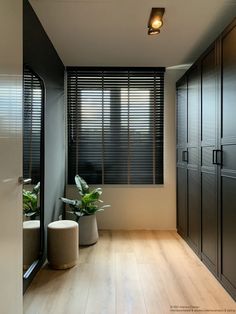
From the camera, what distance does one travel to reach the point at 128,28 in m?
2.66

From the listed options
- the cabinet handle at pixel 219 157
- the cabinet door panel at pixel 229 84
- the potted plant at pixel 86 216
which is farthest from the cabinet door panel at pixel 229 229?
the potted plant at pixel 86 216

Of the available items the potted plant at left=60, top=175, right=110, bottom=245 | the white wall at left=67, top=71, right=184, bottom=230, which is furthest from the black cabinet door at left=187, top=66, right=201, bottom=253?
the potted plant at left=60, top=175, right=110, bottom=245

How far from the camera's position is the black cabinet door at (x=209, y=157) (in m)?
2.38

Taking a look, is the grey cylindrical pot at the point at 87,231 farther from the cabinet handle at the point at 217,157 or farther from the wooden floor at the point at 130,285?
the cabinet handle at the point at 217,157

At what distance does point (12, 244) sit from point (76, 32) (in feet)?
7.18

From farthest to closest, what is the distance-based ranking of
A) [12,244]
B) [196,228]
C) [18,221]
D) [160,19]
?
[196,228] < [160,19] < [18,221] < [12,244]

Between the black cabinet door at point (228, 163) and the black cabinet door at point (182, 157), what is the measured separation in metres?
1.16

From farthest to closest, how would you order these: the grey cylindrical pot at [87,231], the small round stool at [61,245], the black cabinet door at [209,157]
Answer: the grey cylindrical pot at [87,231]
the small round stool at [61,245]
the black cabinet door at [209,157]

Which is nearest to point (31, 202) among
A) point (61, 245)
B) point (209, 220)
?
point (61, 245)

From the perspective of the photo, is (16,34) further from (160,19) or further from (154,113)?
(154,113)

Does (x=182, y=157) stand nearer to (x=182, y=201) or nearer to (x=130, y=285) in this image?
(x=182, y=201)

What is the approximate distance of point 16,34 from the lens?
5.12 feet

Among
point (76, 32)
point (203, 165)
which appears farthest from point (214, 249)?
point (76, 32)

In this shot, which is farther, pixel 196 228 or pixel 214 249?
pixel 196 228
